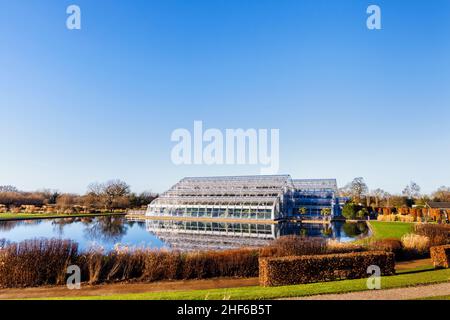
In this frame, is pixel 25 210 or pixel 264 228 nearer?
pixel 264 228

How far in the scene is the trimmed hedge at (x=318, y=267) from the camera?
30.6 ft

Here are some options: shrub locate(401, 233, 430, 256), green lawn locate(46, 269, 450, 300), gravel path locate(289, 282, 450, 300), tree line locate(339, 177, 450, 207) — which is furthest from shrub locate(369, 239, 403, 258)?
tree line locate(339, 177, 450, 207)

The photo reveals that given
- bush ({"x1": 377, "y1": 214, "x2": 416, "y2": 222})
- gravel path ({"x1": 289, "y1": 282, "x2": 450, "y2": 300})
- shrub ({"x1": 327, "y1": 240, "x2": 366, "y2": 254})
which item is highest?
gravel path ({"x1": 289, "y1": 282, "x2": 450, "y2": 300})

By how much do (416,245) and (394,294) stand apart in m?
9.16

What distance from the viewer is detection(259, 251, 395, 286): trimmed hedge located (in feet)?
30.6

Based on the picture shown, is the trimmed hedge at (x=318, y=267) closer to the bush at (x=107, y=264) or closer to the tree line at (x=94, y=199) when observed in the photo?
the bush at (x=107, y=264)

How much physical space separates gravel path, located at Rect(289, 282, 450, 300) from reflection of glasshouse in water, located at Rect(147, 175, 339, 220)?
25052mm

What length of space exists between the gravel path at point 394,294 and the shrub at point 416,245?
24.2 feet

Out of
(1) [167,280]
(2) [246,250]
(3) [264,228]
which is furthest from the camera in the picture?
(3) [264,228]

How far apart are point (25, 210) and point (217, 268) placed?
43741mm

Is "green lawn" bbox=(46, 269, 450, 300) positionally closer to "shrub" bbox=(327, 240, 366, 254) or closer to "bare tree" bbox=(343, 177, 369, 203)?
"shrub" bbox=(327, 240, 366, 254)
